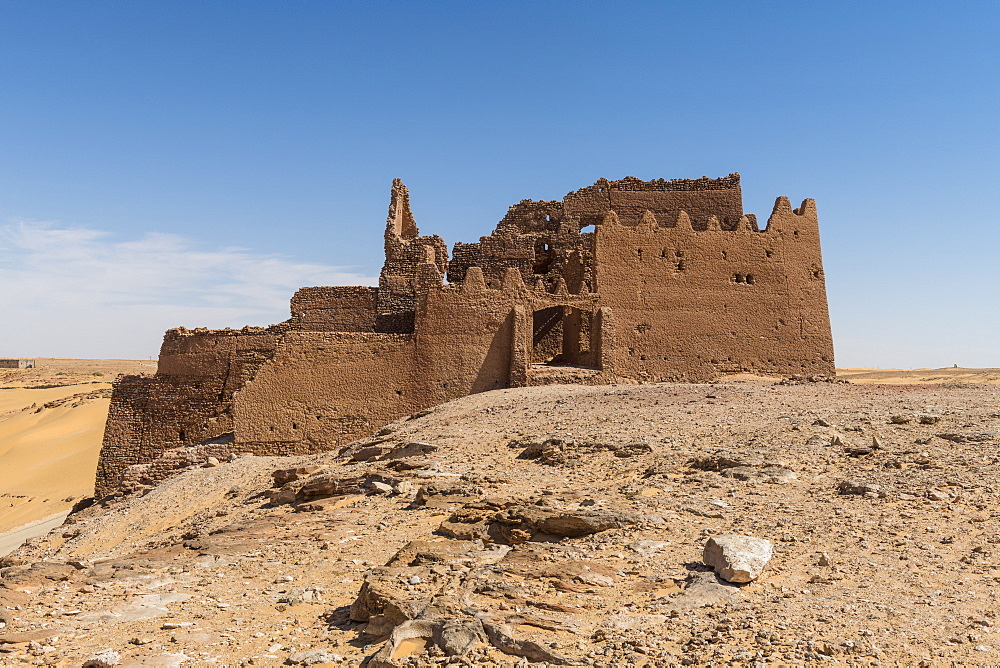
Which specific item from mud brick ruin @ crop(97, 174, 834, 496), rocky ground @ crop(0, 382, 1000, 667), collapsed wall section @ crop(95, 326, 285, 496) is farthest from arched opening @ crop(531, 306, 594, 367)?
rocky ground @ crop(0, 382, 1000, 667)

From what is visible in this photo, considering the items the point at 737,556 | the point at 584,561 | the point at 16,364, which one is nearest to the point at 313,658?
the point at 584,561

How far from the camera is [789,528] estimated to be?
6285 millimetres

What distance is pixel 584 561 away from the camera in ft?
19.0

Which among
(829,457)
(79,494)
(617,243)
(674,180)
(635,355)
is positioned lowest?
(79,494)

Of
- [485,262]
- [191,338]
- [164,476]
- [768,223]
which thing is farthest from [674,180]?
[164,476]

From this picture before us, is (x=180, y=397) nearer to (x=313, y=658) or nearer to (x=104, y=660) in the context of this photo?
(x=104, y=660)

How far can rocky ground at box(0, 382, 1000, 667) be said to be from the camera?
4.52m

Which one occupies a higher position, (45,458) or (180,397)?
(180,397)

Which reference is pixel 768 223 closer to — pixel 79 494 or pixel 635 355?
pixel 635 355

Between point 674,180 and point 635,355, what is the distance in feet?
22.6

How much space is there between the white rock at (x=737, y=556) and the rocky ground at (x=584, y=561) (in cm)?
9

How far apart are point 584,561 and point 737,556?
1158 millimetres

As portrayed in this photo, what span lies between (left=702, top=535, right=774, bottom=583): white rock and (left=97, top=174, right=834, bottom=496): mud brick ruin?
39.3 feet

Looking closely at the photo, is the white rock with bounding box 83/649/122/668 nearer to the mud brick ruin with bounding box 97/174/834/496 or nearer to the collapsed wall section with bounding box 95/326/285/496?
the mud brick ruin with bounding box 97/174/834/496
